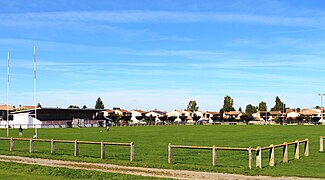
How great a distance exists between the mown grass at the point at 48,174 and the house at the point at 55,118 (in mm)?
75116

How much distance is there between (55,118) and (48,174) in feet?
342

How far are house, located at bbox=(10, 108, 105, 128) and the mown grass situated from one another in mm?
75116

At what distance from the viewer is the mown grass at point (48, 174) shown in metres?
19.2

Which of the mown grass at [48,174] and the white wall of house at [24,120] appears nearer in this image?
the mown grass at [48,174]

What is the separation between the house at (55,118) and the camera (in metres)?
106

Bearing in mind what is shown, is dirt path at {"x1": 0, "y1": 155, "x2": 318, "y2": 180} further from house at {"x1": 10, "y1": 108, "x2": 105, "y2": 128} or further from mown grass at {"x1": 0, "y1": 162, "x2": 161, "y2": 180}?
house at {"x1": 10, "y1": 108, "x2": 105, "y2": 128}

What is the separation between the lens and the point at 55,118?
122125 millimetres

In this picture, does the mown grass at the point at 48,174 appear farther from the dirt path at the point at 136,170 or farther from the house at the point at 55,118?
the house at the point at 55,118

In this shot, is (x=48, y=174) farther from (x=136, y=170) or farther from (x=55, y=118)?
(x=55, y=118)

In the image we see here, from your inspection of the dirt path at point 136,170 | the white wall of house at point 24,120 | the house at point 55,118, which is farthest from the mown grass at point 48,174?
the white wall of house at point 24,120

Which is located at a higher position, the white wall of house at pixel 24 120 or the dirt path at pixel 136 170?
the white wall of house at pixel 24 120

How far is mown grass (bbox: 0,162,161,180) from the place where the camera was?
19250 mm

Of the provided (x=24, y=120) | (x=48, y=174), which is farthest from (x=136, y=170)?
(x=24, y=120)

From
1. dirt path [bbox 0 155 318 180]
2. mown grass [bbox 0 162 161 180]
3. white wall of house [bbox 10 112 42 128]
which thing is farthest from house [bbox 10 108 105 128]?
mown grass [bbox 0 162 161 180]
